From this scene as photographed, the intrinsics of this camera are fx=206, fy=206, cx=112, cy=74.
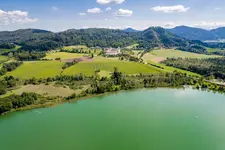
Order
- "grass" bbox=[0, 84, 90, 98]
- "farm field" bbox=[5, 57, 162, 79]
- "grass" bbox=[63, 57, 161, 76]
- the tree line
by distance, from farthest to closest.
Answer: "grass" bbox=[63, 57, 161, 76] < "farm field" bbox=[5, 57, 162, 79] < the tree line < "grass" bbox=[0, 84, 90, 98]

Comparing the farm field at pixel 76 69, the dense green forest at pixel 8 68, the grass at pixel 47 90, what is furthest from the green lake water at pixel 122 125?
the dense green forest at pixel 8 68

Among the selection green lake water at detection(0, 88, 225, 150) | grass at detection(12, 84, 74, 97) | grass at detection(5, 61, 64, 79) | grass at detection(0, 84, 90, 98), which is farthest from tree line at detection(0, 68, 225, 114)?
grass at detection(5, 61, 64, 79)

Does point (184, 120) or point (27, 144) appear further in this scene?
point (184, 120)

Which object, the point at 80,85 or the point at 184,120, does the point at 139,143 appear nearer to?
the point at 184,120

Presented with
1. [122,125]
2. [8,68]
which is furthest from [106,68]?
[122,125]

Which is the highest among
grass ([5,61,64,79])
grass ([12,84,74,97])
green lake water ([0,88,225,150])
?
grass ([5,61,64,79])

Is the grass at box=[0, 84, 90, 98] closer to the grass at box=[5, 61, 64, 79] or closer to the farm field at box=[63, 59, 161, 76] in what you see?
the grass at box=[5, 61, 64, 79]

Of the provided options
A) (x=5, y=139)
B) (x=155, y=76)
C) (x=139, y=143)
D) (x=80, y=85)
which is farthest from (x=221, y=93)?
(x=5, y=139)

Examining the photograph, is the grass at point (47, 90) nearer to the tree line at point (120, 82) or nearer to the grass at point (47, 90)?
the grass at point (47, 90)
